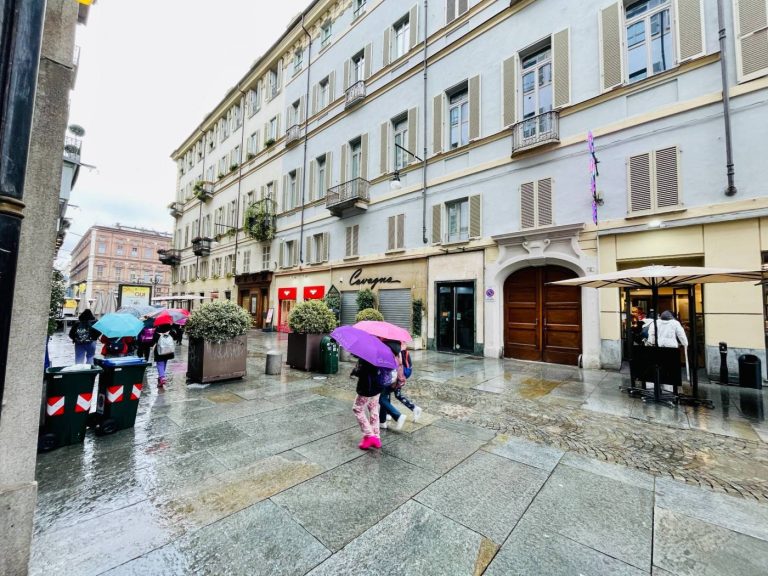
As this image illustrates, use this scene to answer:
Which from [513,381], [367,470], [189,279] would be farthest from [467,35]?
[189,279]

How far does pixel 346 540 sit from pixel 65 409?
3980mm

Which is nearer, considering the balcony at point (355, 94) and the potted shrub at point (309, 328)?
the potted shrub at point (309, 328)

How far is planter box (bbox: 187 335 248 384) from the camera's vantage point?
24.3 ft

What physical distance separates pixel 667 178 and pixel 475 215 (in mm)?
5634

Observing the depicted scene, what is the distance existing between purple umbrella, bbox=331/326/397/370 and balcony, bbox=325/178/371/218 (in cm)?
1366

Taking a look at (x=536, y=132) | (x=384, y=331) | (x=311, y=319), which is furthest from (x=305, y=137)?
(x=384, y=331)

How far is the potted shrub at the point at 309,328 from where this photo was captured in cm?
916

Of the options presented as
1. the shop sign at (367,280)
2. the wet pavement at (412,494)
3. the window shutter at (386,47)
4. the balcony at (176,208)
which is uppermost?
the window shutter at (386,47)

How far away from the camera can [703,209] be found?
27.9ft

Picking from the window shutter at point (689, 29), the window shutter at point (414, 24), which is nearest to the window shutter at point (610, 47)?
the window shutter at point (689, 29)

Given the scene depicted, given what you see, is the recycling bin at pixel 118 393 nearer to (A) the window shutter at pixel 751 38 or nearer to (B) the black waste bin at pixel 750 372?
(B) the black waste bin at pixel 750 372

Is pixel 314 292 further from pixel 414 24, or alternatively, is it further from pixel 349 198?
pixel 414 24

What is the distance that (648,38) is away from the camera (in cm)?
→ 978

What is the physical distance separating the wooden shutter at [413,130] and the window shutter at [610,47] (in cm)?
711
